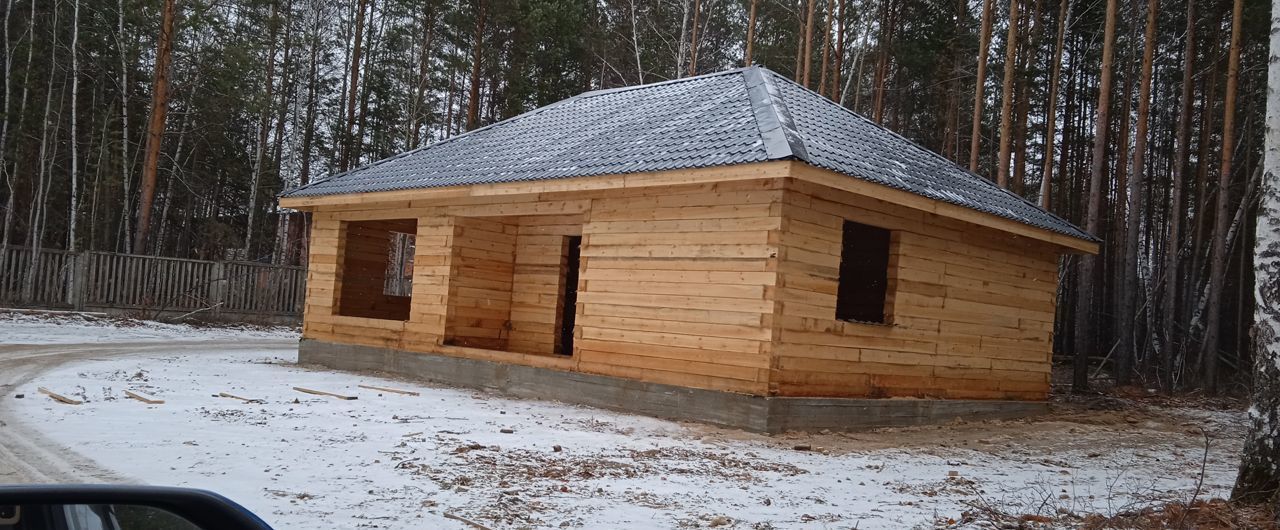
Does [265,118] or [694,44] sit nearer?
[694,44]

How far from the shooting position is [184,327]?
2073 centimetres

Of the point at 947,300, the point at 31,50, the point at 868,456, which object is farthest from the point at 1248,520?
the point at 31,50

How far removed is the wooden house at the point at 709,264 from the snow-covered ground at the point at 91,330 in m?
4.85

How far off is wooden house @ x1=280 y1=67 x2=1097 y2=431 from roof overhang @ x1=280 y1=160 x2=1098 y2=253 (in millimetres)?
32

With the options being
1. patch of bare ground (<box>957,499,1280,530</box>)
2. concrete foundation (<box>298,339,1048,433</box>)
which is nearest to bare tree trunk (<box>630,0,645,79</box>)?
concrete foundation (<box>298,339,1048,433</box>)

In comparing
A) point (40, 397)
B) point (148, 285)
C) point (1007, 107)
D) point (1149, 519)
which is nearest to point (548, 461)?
point (1149, 519)

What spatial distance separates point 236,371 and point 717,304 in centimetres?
735

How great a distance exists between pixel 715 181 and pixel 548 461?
4031 millimetres

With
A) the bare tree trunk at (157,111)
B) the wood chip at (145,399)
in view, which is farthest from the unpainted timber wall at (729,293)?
the bare tree trunk at (157,111)

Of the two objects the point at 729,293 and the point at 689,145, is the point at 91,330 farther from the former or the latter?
the point at 729,293

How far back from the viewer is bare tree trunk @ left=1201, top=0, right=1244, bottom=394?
17156 mm

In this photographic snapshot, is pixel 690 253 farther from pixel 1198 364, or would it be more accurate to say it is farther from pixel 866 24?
pixel 866 24

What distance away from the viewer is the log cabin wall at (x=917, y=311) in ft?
33.0

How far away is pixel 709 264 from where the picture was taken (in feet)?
34.0
